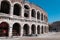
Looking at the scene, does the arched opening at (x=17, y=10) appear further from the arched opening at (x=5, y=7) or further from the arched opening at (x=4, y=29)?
the arched opening at (x=4, y=29)

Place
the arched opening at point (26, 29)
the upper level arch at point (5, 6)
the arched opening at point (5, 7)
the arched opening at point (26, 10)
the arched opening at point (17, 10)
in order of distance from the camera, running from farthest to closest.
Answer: the arched opening at point (26, 29), the arched opening at point (26, 10), the arched opening at point (17, 10), the arched opening at point (5, 7), the upper level arch at point (5, 6)

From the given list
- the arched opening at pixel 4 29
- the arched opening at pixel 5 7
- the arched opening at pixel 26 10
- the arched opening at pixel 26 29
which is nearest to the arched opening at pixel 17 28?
the arched opening at pixel 4 29

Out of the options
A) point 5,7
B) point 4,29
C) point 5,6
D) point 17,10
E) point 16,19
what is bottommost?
point 4,29

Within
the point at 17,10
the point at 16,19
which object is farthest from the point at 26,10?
the point at 16,19

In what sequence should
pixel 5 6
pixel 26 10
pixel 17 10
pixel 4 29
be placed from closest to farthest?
pixel 4 29 < pixel 5 6 < pixel 17 10 < pixel 26 10

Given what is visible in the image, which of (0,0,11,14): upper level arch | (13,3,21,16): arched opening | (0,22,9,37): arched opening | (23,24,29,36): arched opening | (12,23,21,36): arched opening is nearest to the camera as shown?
(0,22,9,37): arched opening

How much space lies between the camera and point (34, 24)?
1345 inches

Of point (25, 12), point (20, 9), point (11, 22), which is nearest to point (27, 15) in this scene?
point (25, 12)

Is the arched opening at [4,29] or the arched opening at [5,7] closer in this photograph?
the arched opening at [4,29]

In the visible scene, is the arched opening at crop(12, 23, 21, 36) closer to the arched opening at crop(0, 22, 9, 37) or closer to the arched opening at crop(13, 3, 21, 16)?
the arched opening at crop(0, 22, 9, 37)

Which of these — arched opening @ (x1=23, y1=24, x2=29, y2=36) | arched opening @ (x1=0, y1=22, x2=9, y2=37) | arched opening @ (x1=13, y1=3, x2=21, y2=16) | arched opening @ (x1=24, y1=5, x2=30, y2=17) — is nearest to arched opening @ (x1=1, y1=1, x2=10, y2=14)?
arched opening @ (x1=13, y1=3, x2=21, y2=16)

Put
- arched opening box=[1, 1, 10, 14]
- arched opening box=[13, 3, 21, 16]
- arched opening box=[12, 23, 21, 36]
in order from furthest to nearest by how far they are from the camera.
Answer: arched opening box=[13, 3, 21, 16], arched opening box=[12, 23, 21, 36], arched opening box=[1, 1, 10, 14]

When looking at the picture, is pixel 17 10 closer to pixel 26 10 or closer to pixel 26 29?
pixel 26 10

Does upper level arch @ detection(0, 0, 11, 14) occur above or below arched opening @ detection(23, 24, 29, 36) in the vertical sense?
above
